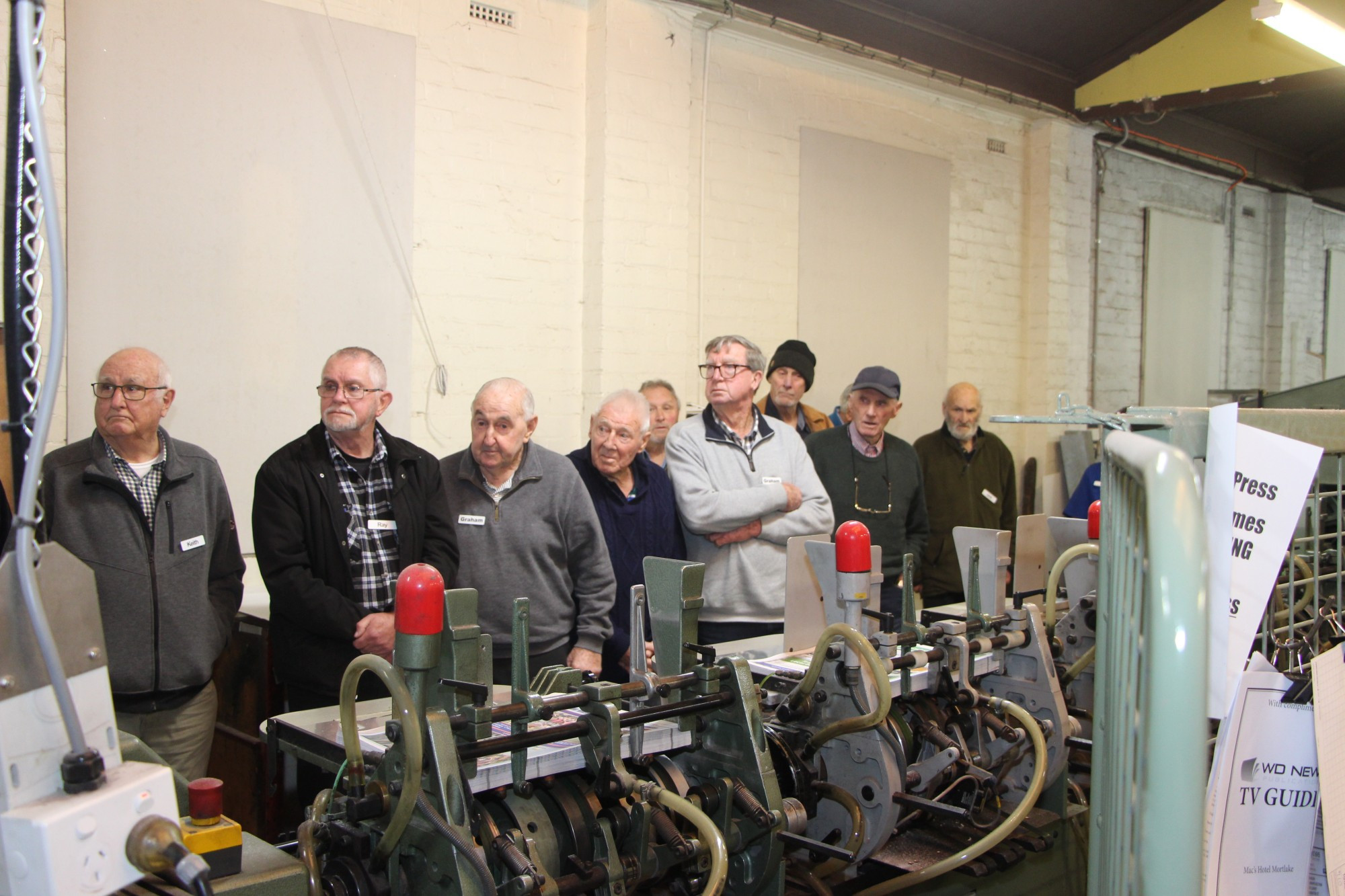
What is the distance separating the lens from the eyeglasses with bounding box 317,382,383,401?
9.48 ft

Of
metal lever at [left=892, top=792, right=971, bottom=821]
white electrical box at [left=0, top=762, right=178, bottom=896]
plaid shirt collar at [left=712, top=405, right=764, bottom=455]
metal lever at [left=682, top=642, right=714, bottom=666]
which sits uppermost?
plaid shirt collar at [left=712, top=405, right=764, bottom=455]

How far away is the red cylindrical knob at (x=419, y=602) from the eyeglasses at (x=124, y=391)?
1.75 metres

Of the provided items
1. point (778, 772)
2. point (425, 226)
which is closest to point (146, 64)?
point (425, 226)

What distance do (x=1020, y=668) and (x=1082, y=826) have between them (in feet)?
1.15

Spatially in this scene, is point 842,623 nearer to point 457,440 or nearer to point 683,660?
point 683,660

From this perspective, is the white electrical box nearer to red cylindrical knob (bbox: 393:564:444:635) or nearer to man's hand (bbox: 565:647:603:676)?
red cylindrical knob (bbox: 393:564:444:635)

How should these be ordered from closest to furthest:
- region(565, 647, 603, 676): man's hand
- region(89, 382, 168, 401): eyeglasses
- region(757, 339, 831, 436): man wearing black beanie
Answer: region(89, 382, 168, 401): eyeglasses, region(565, 647, 603, 676): man's hand, region(757, 339, 831, 436): man wearing black beanie

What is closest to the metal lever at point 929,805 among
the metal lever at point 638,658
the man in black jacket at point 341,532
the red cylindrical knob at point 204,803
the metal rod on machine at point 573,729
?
the metal rod on machine at point 573,729

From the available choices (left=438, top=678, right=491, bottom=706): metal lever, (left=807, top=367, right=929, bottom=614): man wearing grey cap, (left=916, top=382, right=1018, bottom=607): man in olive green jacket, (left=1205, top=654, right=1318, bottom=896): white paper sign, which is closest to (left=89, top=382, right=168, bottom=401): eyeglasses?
(left=438, top=678, right=491, bottom=706): metal lever

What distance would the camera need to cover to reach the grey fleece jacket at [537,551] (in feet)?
9.86

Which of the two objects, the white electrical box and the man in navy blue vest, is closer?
the white electrical box

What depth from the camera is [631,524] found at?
11.1 feet

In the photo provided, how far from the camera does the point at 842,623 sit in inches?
76.8

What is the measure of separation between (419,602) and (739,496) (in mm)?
1915
